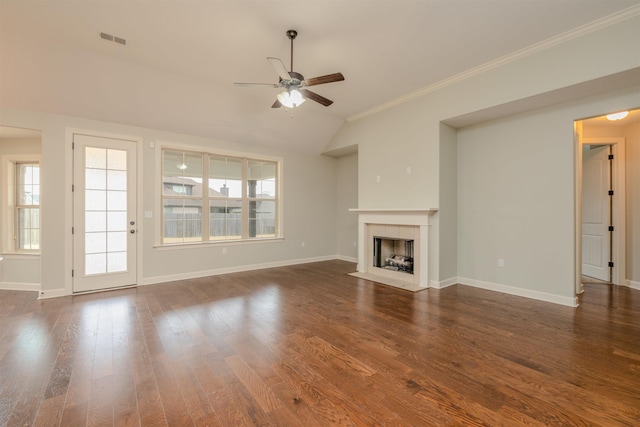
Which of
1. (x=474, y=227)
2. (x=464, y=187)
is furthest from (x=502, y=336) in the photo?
(x=464, y=187)

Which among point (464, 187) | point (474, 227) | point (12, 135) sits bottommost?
point (474, 227)

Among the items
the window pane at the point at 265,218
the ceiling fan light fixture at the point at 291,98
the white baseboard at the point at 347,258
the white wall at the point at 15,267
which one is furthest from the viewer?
the white baseboard at the point at 347,258

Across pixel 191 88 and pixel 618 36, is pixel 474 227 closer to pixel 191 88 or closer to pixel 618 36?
pixel 618 36

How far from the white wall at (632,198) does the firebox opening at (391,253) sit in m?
3.50

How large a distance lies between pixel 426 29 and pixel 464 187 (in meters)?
2.72

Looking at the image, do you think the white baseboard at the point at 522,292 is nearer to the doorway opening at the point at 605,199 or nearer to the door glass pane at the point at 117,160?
the doorway opening at the point at 605,199

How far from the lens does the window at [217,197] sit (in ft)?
16.7

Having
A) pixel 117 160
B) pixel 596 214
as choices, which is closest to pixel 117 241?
pixel 117 160

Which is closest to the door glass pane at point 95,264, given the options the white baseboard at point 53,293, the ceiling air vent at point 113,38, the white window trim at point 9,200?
the white baseboard at point 53,293

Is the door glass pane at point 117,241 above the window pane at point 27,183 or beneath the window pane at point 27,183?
beneath

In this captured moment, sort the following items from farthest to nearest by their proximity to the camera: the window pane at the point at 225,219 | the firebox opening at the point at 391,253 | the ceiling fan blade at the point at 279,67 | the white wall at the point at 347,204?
the white wall at the point at 347,204 → the window pane at the point at 225,219 → the firebox opening at the point at 391,253 → the ceiling fan blade at the point at 279,67

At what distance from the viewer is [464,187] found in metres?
4.76

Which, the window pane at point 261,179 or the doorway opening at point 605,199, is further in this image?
the window pane at point 261,179

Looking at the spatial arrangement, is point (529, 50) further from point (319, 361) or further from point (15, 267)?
point (15, 267)
